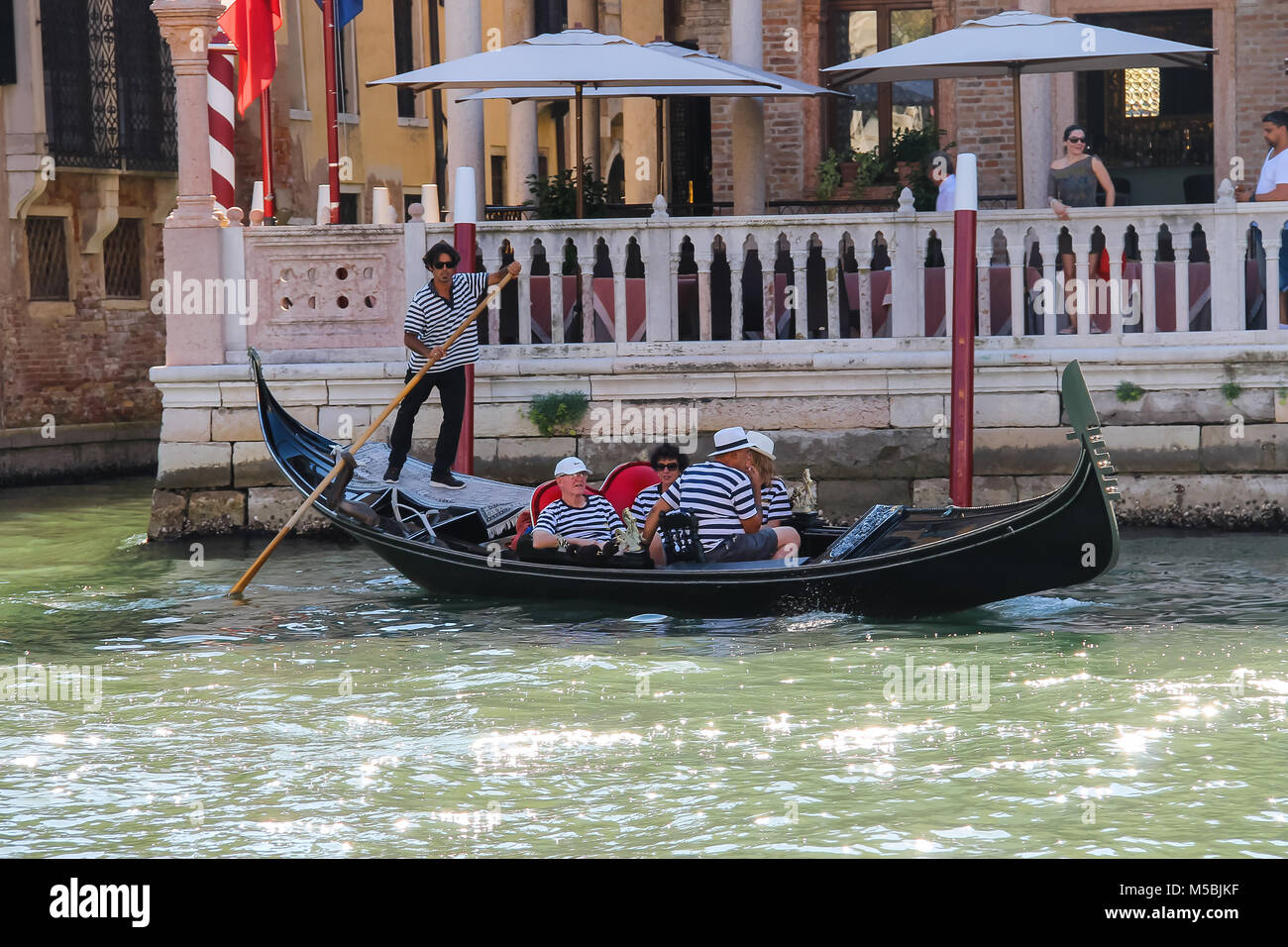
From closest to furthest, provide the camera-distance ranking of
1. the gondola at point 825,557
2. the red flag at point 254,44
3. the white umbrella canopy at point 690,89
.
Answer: the gondola at point 825,557, the white umbrella canopy at point 690,89, the red flag at point 254,44

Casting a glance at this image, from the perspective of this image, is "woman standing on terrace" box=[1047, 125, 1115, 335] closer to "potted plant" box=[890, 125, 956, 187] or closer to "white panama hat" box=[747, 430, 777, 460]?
"white panama hat" box=[747, 430, 777, 460]

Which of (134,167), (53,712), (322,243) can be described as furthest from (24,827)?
(134,167)

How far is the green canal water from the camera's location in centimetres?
457

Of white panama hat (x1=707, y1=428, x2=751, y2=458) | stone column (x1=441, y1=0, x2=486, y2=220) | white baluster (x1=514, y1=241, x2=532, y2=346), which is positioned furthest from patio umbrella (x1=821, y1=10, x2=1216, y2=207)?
white panama hat (x1=707, y1=428, x2=751, y2=458)

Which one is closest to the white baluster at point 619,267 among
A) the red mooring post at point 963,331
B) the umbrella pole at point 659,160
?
the red mooring post at point 963,331

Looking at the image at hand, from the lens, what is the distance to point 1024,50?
A: 8859 mm

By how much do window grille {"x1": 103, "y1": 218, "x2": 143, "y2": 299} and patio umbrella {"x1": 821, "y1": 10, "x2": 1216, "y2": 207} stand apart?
7286mm

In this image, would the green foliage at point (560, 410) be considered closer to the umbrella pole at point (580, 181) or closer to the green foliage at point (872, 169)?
the umbrella pole at point (580, 181)

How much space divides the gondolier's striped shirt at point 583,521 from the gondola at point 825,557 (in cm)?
14

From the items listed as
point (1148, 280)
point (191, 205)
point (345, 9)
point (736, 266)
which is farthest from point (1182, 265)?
point (345, 9)

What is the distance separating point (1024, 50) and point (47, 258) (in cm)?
795

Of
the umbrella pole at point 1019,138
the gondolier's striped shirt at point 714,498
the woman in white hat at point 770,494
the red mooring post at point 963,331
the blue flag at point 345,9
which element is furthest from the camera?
the blue flag at point 345,9

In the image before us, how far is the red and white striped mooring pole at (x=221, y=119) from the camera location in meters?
9.18

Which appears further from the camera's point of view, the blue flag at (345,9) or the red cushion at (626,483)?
the blue flag at (345,9)
